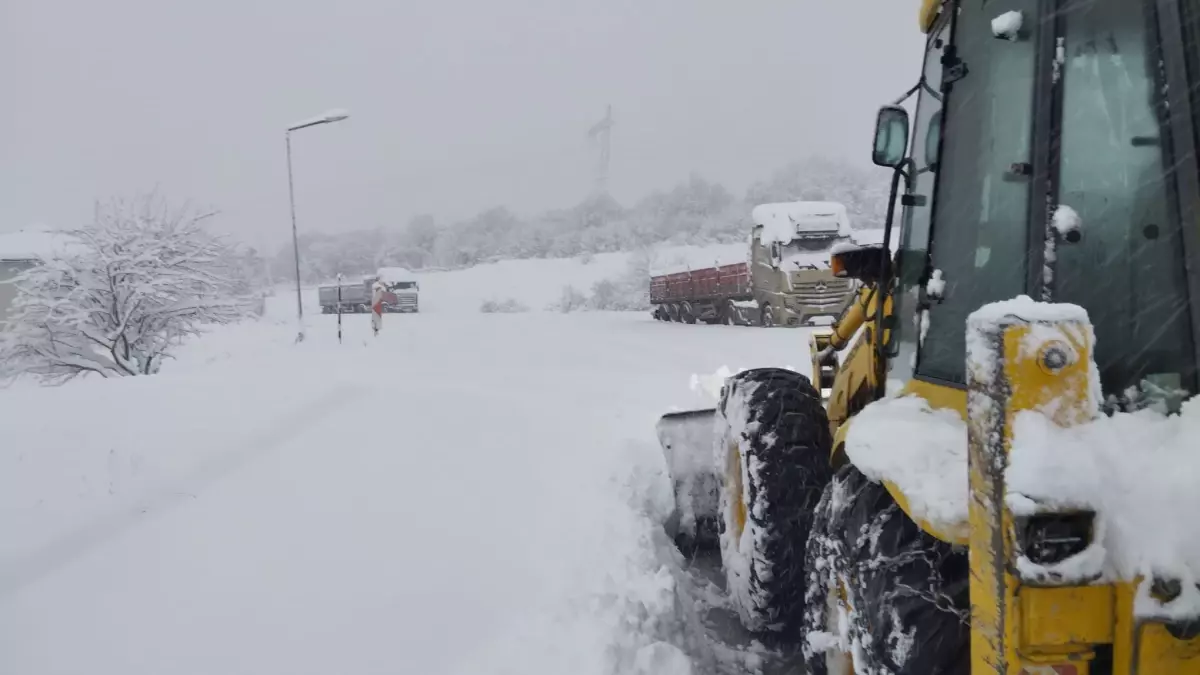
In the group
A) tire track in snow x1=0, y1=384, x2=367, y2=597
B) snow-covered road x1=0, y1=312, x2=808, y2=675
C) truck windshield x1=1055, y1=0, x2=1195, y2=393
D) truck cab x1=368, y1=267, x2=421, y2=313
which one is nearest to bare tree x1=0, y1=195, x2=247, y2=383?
snow-covered road x1=0, y1=312, x2=808, y2=675

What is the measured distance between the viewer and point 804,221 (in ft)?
Result: 66.3

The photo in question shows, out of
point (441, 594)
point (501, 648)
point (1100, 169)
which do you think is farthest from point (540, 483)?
point (1100, 169)

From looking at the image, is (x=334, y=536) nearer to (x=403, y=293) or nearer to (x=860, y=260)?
(x=860, y=260)

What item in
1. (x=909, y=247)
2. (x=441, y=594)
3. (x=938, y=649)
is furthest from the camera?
(x=441, y=594)

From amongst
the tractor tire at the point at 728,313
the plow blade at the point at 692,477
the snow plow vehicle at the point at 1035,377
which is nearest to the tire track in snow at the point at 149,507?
the plow blade at the point at 692,477

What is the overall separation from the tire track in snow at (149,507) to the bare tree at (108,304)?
40.9ft

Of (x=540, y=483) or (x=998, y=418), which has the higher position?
(x=998, y=418)

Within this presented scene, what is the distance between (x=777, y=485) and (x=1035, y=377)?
1932mm

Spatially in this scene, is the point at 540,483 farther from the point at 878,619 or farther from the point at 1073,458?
the point at 1073,458

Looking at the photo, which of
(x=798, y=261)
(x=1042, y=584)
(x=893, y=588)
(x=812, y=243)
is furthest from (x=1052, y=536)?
(x=812, y=243)

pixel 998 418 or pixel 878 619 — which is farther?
pixel 878 619

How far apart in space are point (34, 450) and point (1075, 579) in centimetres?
647

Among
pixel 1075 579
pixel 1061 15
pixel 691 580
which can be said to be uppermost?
pixel 1061 15

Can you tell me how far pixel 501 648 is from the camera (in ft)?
10.5
